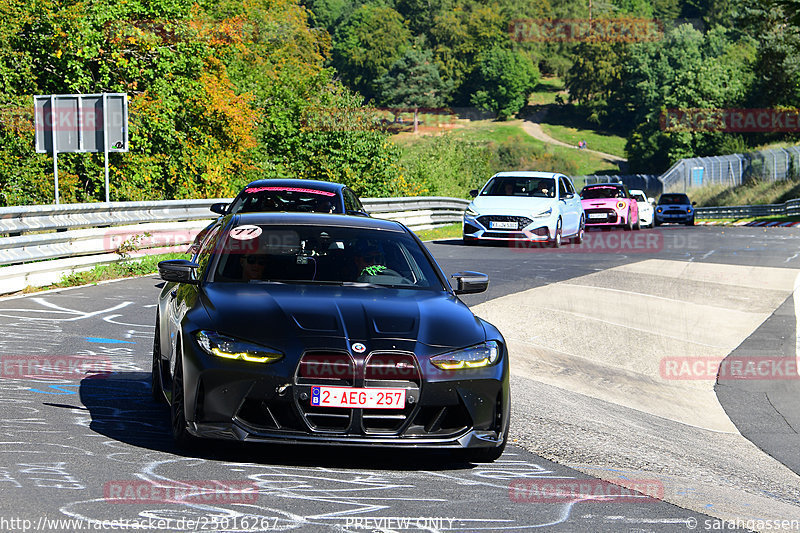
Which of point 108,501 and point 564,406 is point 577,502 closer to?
point 108,501

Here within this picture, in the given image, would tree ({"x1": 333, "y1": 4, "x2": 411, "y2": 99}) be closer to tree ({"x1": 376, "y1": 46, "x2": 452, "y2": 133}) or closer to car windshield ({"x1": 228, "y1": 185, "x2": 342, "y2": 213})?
tree ({"x1": 376, "y1": 46, "x2": 452, "y2": 133})

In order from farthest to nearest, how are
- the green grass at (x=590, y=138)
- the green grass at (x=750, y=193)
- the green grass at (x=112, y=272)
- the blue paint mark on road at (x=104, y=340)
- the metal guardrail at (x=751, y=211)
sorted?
1. the green grass at (x=590, y=138)
2. the green grass at (x=750, y=193)
3. the metal guardrail at (x=751, y=211)
4. the green grass at (x=112, y=272)
5. the blue paint mark on road at (x=104, y=340)

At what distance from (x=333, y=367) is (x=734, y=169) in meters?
71.9

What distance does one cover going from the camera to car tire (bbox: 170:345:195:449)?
6.09 meters

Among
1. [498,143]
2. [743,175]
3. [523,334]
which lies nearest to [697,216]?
[743,175]

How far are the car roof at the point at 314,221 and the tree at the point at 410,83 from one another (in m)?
158

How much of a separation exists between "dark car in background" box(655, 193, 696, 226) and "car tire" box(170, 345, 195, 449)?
142ft

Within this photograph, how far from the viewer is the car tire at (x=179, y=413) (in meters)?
6.09

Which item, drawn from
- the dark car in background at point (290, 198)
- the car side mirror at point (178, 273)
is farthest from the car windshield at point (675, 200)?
the car side mirror at point (178, 273)

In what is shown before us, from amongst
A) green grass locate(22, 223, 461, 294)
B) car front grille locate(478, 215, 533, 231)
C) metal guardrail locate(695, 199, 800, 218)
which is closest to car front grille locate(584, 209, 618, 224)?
car front grille locate(478, 215, 533, 231)

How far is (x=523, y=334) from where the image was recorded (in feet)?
42.1

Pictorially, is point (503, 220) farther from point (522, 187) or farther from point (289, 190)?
point (289, 190)

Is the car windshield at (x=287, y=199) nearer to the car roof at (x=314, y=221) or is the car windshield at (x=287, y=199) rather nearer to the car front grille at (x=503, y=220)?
the car roof at (x=314, y=221)

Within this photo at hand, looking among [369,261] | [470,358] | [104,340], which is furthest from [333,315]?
[104,340]
